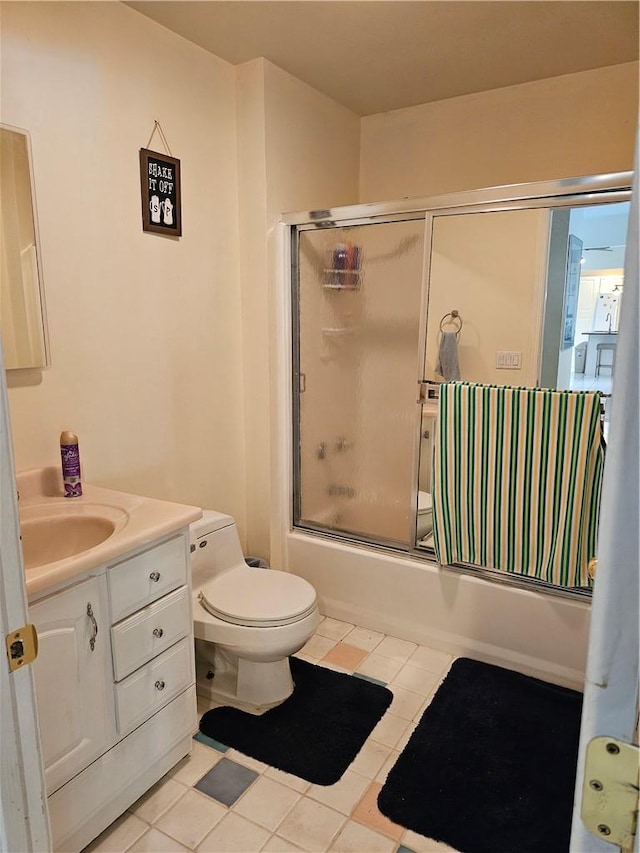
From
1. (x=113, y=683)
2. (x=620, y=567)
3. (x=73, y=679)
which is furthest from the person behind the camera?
(x=113, y=683)

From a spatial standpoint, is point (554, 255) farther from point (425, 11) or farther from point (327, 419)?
point (327, 419)

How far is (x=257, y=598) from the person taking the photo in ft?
6.83

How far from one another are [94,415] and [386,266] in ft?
4.42

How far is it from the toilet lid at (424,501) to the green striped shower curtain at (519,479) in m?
0.23

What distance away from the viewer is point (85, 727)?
1419 millimetres

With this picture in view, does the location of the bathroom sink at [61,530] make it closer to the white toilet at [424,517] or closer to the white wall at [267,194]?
the white wall at [267,194]

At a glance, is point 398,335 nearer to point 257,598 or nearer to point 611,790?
point 257,598

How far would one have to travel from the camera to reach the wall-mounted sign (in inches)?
84.1

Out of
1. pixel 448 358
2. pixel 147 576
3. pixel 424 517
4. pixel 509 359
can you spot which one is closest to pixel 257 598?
pixel 147 576

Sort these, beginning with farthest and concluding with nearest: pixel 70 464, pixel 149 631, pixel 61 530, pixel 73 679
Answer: pixel 70 464, pixel 61 530, pixel 149 631, pixel 73 679

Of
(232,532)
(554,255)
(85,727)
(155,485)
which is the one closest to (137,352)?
(155,485)

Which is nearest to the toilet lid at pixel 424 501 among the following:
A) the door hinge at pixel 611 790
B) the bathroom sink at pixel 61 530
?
the bathroom sink at pixel 61 530

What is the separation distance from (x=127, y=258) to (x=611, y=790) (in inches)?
83.8

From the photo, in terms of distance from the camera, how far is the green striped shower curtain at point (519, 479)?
1.96m
